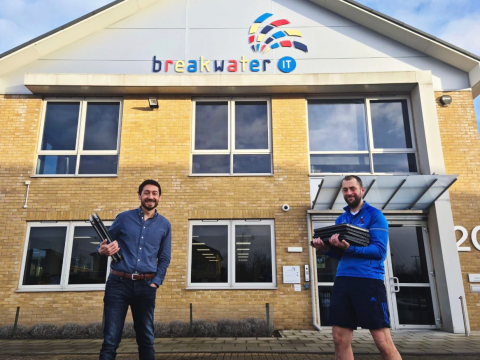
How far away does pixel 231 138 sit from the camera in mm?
9258

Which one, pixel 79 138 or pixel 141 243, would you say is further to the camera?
pixel 79 138

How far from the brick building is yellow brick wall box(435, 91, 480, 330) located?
34mm

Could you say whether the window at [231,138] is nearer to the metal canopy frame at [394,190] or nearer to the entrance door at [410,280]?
the metal canopy frame at [394,190]

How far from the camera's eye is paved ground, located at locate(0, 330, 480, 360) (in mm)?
5492

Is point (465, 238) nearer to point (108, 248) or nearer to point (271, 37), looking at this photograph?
point (271, 37)

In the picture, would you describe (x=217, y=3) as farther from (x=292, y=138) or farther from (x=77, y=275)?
(x=77, y=275)

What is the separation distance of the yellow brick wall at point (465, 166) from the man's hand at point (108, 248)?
757cm

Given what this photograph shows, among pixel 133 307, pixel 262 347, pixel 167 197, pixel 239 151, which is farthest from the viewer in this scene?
pixel 239 151

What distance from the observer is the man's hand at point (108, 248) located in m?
3.22

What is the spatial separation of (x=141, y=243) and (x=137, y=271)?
25 cm

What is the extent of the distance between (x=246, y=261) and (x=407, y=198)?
3.66m

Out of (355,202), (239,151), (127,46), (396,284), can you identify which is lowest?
(396,284)

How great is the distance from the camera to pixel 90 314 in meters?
8.04

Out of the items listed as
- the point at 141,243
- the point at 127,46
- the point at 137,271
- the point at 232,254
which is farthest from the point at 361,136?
the point at 137,271
